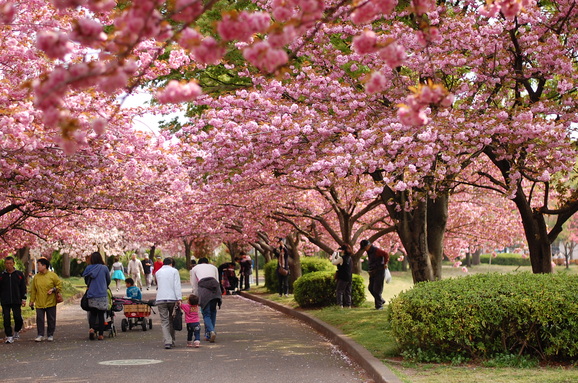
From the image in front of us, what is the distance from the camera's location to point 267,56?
3.51 meters

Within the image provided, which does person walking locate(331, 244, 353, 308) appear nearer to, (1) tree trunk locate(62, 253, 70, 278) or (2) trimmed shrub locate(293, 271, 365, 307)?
(2) trimmed shrub locate(293, 271, 365, 307)

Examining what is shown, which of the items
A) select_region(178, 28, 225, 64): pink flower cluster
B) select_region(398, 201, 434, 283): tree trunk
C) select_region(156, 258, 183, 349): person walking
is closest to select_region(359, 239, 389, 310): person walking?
select_region(398, 201, 434, 283): tree trunk

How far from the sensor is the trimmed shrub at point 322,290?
2033 centimetres

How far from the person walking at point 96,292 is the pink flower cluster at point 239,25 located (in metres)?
12.0

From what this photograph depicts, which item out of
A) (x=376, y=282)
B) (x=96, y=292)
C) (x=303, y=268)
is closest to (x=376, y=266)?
(x=376, y=282)

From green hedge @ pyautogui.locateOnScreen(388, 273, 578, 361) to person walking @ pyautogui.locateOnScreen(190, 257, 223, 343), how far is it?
4.82 meters

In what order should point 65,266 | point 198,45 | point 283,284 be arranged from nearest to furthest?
1. point 198,45
2. point 283,284
3. point 65,266

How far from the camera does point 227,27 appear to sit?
3469 millimetres

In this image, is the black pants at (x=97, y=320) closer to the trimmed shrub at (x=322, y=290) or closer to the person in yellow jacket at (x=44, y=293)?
the person in yellow jacket at (x=44, y=293)

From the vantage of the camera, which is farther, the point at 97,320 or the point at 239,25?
the point at 97,320

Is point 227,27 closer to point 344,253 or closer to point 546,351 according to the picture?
point 546,351

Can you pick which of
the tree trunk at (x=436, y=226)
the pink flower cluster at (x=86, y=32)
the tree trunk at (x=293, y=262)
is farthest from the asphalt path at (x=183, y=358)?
the tree trunk at (x=293, y=262)

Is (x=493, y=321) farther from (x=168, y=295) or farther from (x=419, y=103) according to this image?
(x=419, y=103)

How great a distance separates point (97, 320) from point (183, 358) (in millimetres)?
3916
